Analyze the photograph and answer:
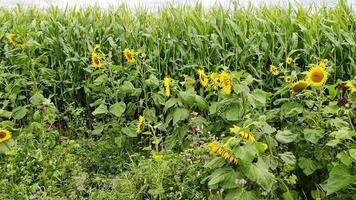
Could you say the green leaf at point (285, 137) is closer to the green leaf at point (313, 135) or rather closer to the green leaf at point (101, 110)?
the green leaf at point (313, 135)

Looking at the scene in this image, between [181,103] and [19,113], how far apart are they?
141 cm

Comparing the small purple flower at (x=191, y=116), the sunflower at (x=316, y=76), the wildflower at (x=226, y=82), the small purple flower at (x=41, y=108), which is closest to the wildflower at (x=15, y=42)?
the small purple flower at (x=41, y=108)

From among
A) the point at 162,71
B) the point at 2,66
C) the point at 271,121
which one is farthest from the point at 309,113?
the point at 2,66

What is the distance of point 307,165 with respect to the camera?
3404 mm

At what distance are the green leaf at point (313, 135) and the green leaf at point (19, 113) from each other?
7.72ft

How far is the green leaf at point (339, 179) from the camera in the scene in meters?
3.05

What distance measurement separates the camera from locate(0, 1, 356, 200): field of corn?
130 inches

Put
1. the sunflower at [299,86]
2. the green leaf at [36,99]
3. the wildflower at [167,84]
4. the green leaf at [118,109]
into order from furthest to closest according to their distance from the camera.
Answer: the green leaf at [36,99] → the green leaf at [118,109] → the wildflower at [167,84] → the sunflower at [299,86]

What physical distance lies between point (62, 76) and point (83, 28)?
1.46 feet

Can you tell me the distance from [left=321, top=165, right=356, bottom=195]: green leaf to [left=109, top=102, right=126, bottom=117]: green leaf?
1.83m

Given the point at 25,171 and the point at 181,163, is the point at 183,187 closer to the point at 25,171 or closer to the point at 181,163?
the point at 181,163

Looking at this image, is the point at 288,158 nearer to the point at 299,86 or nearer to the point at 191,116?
the point at 299,86

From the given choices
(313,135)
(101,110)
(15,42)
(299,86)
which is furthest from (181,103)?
(15,42)

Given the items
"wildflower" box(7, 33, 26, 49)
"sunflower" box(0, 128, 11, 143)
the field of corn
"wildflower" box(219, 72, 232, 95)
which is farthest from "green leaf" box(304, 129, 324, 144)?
"wildflower" box(7, 33, 26, 49)
